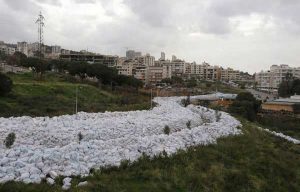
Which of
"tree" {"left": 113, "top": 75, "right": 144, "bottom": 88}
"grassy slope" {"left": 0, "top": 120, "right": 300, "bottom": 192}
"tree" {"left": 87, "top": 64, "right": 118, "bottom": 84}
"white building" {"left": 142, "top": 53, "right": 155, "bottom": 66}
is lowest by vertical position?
"grassy slope" {"left": 0, "top": 120, "right": 300, "bottom": 192}

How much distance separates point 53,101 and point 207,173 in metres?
23.6

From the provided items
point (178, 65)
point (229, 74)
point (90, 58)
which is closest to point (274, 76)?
point (229, 74)

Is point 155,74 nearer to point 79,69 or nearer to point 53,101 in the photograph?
point 79,69

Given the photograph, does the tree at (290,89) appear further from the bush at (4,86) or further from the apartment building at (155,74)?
the bush at (4,86)

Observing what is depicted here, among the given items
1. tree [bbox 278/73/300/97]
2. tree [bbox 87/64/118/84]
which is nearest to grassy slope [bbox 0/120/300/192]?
tree [bbox 87/64/118/84]

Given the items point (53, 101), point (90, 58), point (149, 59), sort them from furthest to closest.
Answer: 1. point (149, 59)
2. point (90, 58)
3. point (53, 101)

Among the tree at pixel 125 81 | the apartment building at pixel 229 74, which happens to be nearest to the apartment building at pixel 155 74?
the apartment building at pixel 229 74

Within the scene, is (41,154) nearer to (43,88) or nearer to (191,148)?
(191,148)

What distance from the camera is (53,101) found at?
3406cm

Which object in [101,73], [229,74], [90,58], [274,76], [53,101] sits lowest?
[53,101]

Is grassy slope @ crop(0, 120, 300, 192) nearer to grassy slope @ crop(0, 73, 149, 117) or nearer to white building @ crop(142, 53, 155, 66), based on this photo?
grassy slope @ crop(0, 73, 149, 117)

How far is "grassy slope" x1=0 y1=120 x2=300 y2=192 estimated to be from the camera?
10.5 m

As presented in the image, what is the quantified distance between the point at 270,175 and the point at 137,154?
537cm

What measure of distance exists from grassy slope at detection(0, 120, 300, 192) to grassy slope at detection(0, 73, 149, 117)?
504 inches
